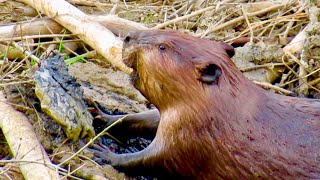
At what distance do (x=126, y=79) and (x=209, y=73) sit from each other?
1.39 metres

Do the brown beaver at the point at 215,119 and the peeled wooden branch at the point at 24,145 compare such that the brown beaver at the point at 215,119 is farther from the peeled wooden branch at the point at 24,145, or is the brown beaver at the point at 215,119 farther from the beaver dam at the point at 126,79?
the peeled wooden branch at the point at 24,145

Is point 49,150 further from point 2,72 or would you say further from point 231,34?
point 231,34

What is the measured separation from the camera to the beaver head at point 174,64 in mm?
3895

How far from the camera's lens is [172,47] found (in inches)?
157

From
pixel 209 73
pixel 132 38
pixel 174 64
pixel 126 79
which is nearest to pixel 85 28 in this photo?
pixel 126 79

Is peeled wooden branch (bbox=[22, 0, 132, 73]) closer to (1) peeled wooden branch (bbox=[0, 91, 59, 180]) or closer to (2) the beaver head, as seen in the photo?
(2) the beaver head

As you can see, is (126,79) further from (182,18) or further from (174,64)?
(174,64)

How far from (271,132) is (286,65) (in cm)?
170

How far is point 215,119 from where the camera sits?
3877 millimetres

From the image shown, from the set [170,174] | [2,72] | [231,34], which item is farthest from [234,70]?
[231,34]

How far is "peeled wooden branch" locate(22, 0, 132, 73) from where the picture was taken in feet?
16.2

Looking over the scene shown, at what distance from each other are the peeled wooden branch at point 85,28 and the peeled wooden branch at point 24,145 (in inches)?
35.0

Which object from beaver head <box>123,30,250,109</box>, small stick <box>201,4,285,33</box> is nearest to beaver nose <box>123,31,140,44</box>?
beaver head <box>123,30,250,109</box>

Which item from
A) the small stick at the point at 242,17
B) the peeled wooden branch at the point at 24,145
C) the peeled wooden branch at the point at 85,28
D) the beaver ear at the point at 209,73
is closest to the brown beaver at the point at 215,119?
the beaver ear at the point at 209,73
